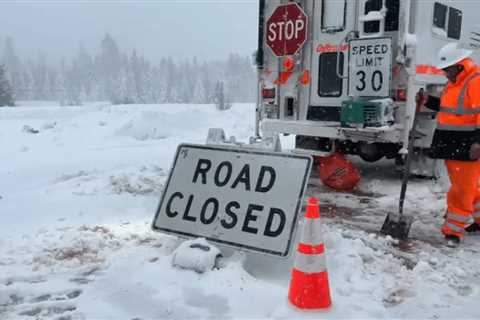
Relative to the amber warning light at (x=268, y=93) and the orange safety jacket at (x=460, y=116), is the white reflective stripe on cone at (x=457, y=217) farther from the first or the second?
the amber warning light at (x=268, y=93)

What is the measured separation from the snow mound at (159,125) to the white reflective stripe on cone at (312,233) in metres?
11.0

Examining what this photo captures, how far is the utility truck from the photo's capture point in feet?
19.4

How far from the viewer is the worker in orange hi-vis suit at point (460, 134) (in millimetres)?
4250

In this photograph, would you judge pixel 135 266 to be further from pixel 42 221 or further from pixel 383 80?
pixel 383 80

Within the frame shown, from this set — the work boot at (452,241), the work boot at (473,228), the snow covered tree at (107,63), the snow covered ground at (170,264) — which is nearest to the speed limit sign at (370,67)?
the snow covered ground at (170,264)

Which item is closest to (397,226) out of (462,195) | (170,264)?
(462,195)

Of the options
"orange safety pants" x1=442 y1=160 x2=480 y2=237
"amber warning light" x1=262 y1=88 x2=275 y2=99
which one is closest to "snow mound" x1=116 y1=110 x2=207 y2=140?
"amber warning light" x1=262 y1=88 x2=275 y2=99

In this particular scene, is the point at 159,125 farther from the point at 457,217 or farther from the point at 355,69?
the point at 457,217

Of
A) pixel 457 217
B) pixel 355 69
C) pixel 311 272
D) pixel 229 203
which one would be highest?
pixel 355 69

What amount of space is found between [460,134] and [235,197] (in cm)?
228

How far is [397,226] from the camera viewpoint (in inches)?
172

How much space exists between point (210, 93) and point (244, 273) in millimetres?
86788

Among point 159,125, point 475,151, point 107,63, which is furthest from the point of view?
point 107,63

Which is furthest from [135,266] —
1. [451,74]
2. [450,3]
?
[450,3]
